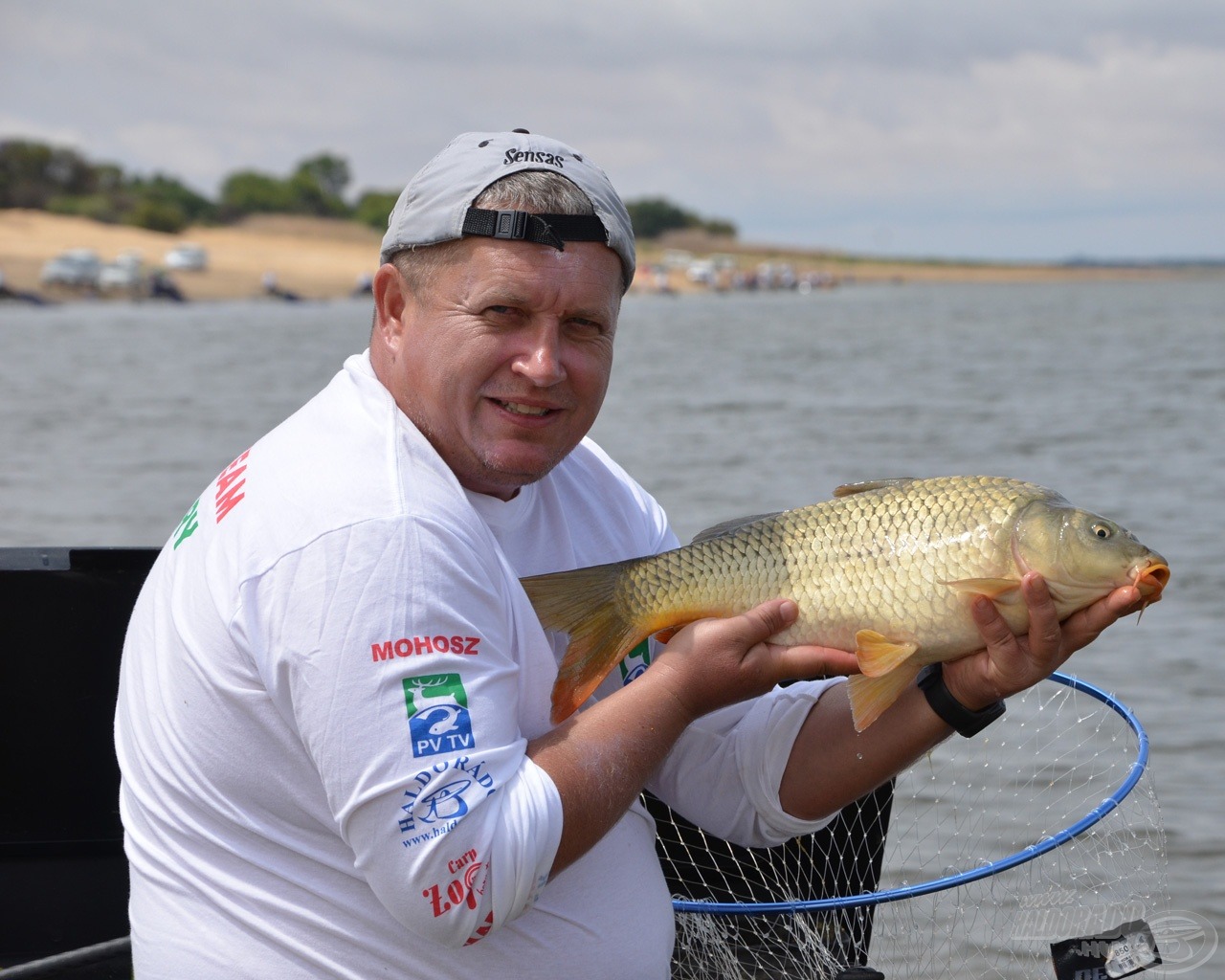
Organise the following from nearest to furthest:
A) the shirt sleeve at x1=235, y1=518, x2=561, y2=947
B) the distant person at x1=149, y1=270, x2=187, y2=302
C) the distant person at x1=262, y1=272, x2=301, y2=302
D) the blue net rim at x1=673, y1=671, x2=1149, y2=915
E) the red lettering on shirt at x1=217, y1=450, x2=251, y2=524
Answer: the shirt sleeve at x1=235, y1=518, x2=561, y2=947 < the red lettering on shirt at x1=217, y1=450, x2=251, y2=524 < the blue net rim at x1=673, y1=671, x2=1149, y2=915 < the distant person at x1=149, y1=270, x2=187, y2=302 < the distant person at x1=262, y1=272, x2=301, y2=302

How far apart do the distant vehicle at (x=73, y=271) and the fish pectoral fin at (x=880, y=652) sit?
5679cm

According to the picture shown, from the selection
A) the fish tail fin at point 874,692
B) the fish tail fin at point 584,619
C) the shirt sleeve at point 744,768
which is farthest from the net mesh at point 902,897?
the fish tail fin at point 584,619

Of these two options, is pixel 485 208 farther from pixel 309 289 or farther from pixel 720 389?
pixel 309 289

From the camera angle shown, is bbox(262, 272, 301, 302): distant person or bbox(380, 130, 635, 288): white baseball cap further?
bbox(262, 272, 301, 302): distant person

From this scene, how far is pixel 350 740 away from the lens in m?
1.78

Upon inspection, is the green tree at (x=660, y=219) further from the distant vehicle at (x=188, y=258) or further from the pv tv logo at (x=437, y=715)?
the pv tv logo at (x=437, y=715)

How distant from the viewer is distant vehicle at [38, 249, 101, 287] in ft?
180

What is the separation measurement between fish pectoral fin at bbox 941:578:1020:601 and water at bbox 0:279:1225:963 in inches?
115

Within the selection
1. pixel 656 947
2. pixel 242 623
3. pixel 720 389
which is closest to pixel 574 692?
pixel 656 947

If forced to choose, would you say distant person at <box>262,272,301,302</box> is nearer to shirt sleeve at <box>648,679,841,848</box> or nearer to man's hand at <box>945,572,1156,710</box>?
shirt sleeve at <box>648,679,841,848</box>

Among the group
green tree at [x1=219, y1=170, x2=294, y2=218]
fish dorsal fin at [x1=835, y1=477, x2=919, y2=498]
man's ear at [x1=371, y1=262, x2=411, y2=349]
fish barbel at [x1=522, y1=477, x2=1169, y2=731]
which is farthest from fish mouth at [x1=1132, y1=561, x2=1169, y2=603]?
green tree at [x1=219, y1=170, x2=294, y2=218]

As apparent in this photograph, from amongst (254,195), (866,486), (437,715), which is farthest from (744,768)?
(254,195)

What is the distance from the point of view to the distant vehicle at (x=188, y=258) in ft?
208

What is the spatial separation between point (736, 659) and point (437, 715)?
54 cm
